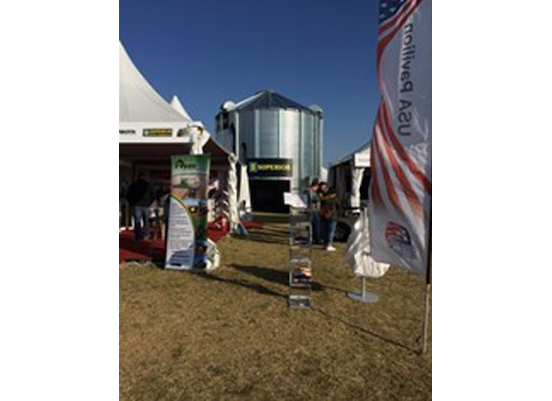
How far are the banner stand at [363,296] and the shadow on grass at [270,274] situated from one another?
17.9 inches

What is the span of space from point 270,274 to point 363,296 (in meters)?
1.64

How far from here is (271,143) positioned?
22062 millimetres

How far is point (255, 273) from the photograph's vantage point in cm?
492

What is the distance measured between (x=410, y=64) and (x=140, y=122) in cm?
525

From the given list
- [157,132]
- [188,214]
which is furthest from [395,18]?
[157,132]

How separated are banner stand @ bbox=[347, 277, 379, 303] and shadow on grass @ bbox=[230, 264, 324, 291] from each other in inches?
17.9

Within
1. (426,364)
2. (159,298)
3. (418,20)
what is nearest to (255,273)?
(159,298)

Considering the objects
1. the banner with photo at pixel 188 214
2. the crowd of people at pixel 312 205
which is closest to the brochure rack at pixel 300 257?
the banner with photo at pixel 188 214

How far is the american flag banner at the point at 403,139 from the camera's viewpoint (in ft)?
7.27

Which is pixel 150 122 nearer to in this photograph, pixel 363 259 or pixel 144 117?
pixel 144 117

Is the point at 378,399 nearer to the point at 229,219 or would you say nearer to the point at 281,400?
the point at 281,400

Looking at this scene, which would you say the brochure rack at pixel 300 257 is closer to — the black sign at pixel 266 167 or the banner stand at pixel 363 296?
the banner stand at pixel 363 296

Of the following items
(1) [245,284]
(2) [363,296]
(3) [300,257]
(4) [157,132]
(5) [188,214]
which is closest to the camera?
(3) [300,257]

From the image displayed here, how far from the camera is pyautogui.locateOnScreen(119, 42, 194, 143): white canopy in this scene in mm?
5836
